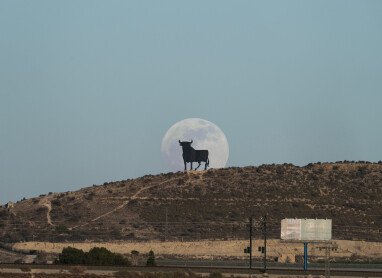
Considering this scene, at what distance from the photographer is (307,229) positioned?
→ 114500 mm

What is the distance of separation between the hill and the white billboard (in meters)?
35.5

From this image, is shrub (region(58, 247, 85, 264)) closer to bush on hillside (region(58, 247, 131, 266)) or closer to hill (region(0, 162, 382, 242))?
bush on hillside (region(58, 247, 131, 266))

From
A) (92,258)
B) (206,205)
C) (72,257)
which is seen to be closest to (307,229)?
(92,258)

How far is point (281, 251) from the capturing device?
142125 mm

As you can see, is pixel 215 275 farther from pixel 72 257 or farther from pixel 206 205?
pixel 206 205

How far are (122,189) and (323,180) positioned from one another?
2418 cm

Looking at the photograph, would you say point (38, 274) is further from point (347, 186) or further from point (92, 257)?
point (347, 186)

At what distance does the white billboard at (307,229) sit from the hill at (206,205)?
3553 centimetres

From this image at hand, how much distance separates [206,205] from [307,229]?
47861 millimetres

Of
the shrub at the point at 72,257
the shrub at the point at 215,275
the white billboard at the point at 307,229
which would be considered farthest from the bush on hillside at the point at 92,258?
the shrub at the point at 215,275

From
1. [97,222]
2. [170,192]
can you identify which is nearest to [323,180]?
[170,192]

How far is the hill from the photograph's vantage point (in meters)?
154

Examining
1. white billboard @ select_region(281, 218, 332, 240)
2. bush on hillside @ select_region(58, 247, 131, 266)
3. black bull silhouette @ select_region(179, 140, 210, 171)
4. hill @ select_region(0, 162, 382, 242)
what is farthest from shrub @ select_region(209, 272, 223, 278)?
black bull silhouette @ select_region(179, 140, 210, 171)

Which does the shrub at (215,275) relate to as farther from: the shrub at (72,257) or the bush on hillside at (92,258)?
the shrub at (72,257)
